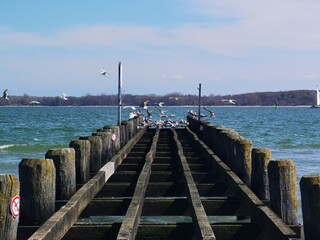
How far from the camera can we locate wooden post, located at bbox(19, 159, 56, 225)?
6367 mm

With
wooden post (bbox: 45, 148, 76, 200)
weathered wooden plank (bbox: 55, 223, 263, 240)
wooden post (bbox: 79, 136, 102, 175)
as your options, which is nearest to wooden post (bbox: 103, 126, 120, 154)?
wooden post (bbox: 79, 136, 102, 175)

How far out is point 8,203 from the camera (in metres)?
5.31

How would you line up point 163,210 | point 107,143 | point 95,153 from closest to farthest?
1. point 163,210
2. point 95,153
3. point 107,143

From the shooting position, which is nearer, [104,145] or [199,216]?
[199,216]

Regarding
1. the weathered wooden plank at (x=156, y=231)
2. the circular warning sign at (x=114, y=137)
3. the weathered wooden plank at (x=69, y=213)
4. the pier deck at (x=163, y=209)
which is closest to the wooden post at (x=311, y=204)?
the pier deck at (x=163, y=209)

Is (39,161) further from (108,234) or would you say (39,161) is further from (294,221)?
(294,221)

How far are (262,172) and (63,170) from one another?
2662 millimetres

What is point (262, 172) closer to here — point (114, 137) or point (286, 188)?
point (286, 188)

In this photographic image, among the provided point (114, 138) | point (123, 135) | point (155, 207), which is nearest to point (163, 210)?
point (155, 207)

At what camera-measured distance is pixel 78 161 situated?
8.95 meters

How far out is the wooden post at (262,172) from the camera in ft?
26.4

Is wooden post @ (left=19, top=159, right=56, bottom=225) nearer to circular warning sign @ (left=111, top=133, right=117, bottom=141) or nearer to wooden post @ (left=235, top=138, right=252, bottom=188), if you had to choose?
wooden post @ (left=235, top=138, right=252, bottom=188)

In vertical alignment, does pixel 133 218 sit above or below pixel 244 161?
below

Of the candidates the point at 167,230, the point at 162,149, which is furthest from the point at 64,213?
the point at 162,149
